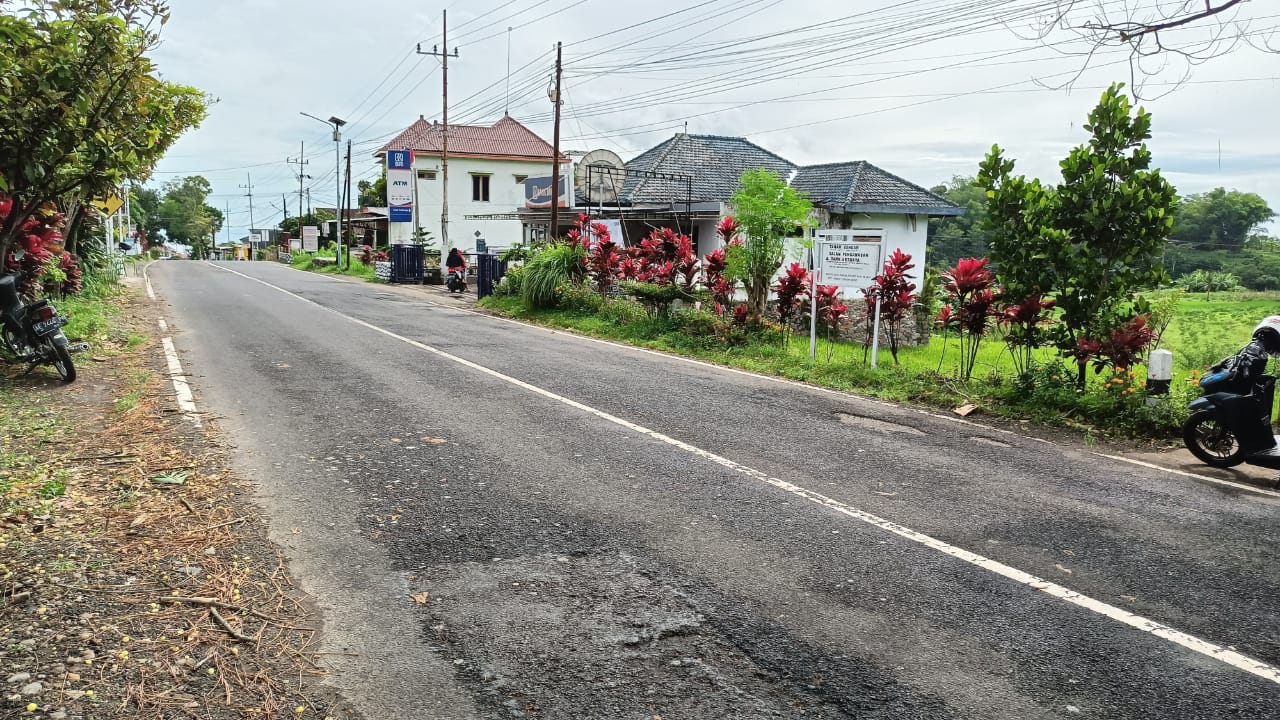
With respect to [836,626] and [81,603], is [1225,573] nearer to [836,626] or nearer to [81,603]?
[836,626]

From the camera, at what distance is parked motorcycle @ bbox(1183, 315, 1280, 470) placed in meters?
6.56

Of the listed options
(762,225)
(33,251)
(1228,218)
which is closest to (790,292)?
(762,225)

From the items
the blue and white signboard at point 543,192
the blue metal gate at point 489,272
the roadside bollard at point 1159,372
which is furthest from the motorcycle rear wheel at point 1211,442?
the blue and white signboard at point 543,192

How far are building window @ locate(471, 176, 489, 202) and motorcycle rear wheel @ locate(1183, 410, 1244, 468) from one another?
46.3m

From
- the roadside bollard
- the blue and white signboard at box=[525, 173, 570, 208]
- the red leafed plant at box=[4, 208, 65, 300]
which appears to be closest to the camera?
the roadside bollard

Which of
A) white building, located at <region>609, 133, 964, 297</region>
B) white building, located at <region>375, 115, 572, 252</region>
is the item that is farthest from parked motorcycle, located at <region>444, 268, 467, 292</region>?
white building, located at <region>375, 115, 572, 252</region>

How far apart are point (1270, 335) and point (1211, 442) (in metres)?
0.98

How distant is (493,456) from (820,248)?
23.1 ft

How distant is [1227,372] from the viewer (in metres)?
6.80

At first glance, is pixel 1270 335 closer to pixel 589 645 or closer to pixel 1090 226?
pixel 1090 226

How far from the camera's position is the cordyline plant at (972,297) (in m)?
9.98

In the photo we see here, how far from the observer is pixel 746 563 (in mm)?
4426

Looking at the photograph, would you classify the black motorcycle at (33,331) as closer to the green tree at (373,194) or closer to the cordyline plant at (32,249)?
the cordyline plant at (32,249)

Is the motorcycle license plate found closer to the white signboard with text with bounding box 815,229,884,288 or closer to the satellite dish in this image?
the white signboard with text with bounding box 815,229,884,288
